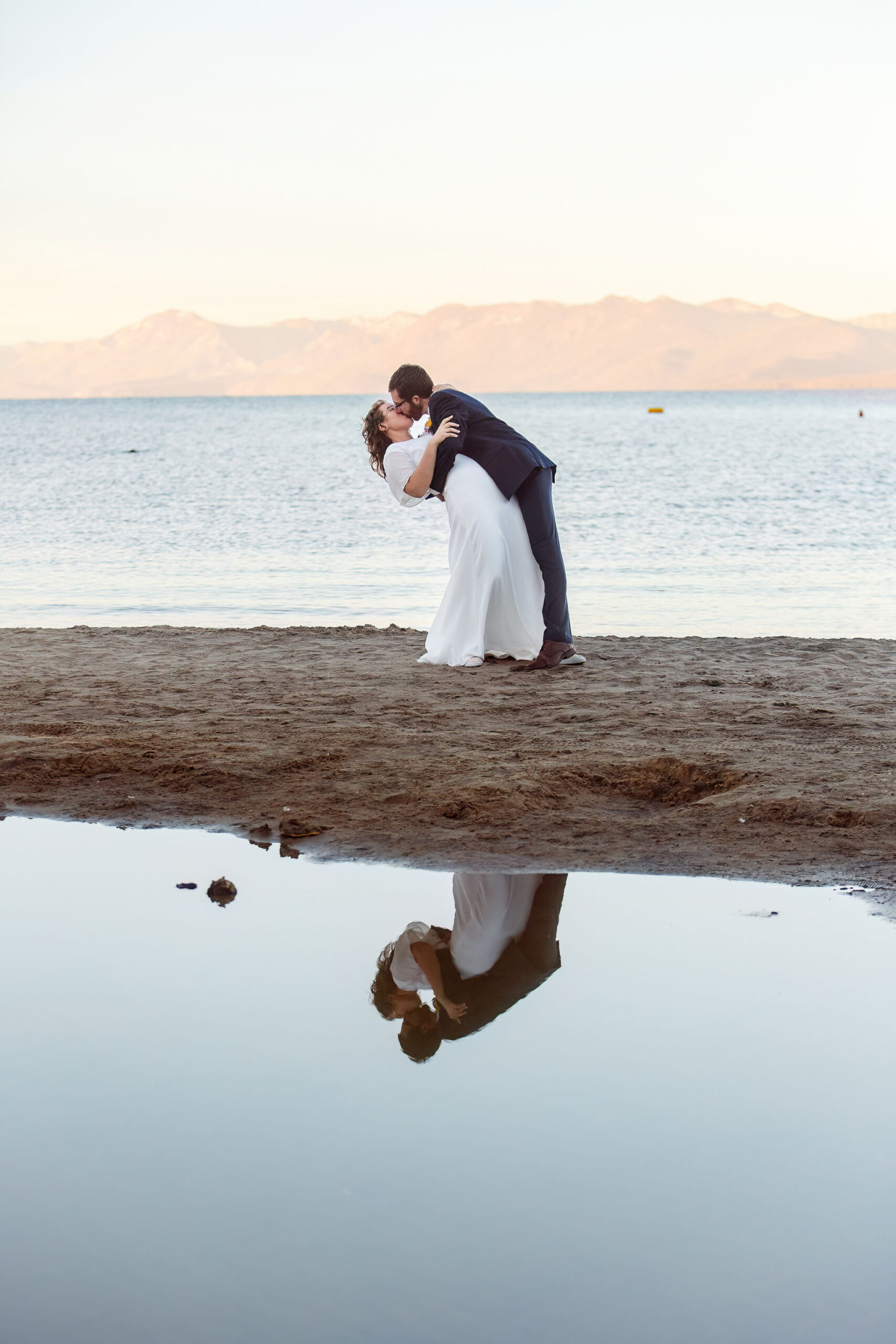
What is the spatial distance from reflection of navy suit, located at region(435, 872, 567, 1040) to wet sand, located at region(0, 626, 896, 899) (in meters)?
0.55

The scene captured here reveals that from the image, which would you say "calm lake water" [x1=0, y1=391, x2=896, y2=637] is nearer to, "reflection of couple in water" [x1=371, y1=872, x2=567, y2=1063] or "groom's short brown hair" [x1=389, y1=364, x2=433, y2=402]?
"groom's short brown hair" [x1=389, y1=364, x2=433, y2=402]

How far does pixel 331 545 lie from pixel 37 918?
14.1 meters

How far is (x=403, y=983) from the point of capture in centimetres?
354

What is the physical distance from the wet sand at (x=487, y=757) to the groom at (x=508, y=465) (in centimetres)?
45

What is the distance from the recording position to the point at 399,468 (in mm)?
8344

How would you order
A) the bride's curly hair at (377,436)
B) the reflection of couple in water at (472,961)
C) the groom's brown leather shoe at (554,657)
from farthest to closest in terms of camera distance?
the bride's curly hair at (377,436), the groom's brown leather shoe at (554,657), the reflection of couple in water at (472,961)

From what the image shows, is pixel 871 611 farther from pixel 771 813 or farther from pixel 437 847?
pixel 437 847

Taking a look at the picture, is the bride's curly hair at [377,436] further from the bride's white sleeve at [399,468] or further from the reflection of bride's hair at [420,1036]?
the reflection of bride's hair at [420,1036]

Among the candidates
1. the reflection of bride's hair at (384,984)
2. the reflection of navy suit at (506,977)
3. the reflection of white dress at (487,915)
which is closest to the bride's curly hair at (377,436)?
the reflection of white dress at (487,915)

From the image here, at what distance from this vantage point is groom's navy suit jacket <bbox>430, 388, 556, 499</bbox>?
816 cm

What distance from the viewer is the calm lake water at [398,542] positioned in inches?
479

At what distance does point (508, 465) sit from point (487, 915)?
15.4 ft

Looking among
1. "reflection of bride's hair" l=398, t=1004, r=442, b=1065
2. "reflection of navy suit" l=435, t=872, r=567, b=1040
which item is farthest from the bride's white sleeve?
"reflection of bride's hair" l=398, t=1004, r=442, b=1065

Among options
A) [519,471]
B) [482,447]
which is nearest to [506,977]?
[519,471]
